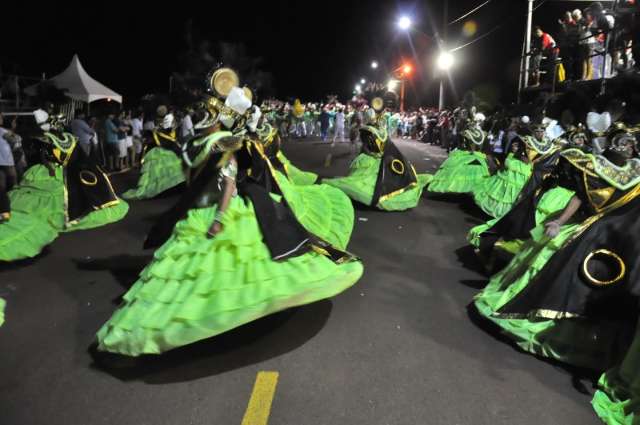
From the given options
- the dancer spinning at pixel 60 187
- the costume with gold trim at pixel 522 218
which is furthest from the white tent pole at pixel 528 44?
the dancer spinning at pixel 60 187

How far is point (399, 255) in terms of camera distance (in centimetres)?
675

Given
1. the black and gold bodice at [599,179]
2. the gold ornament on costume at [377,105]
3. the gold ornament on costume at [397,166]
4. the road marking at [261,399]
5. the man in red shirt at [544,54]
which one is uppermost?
the man in red shirt at [544,54]

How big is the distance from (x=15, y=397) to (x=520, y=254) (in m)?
4.11

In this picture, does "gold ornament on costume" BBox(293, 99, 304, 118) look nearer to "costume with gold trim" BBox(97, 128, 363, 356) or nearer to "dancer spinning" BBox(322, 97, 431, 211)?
"dancer spinning" BBox(322, 97, 431, 211)

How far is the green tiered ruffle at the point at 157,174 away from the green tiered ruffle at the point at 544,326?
734cm

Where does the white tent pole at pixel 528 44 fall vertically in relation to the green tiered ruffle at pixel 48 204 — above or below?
above

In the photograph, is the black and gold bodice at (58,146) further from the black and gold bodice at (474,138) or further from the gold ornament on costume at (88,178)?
the black and gold bodice at (474,138)

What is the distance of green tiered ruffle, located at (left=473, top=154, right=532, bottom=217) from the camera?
8.59 meters

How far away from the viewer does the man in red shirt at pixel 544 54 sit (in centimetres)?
1623

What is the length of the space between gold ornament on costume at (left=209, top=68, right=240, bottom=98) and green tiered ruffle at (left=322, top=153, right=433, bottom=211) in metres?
4.98

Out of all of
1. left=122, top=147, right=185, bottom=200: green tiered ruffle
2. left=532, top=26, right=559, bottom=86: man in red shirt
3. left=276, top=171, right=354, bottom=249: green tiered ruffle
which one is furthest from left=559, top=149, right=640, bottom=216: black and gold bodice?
left=532, top=26, right=559, bottom=86: man in red shirt

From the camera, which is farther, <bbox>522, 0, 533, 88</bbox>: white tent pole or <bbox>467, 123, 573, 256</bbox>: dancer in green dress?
<bbox>522, 0, 533, 88</bbox>: white tent pole

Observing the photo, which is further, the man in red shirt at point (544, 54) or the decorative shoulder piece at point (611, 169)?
the man in red shirt at point (544, 54)

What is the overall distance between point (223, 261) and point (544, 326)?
2457mm
